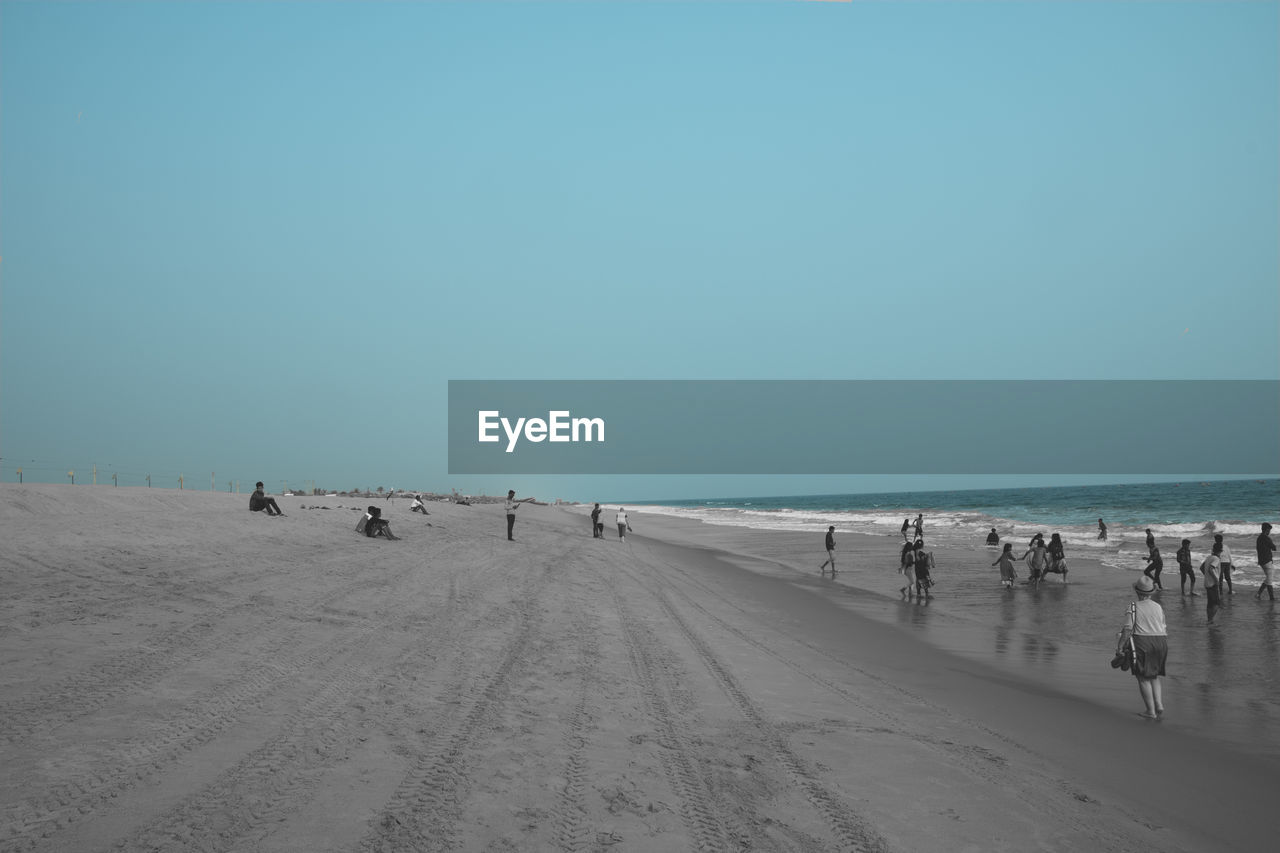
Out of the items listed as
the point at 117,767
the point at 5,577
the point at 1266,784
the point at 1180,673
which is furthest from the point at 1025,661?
the point at 5,577

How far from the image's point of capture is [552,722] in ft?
23.7

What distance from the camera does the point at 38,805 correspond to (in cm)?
468

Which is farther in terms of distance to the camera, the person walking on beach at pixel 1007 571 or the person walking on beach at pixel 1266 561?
the person walking on beach at pixel 1007 571

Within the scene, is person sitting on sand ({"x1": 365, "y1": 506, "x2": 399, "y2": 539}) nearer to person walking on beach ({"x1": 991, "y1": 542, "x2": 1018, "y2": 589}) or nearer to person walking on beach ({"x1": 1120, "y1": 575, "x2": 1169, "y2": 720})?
person walking on beach ({"x1": 991, "y1": 542, "x2": 1018, "y2": 589})

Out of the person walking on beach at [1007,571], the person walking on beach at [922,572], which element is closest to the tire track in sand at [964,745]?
the person walking on beach at [922,572]

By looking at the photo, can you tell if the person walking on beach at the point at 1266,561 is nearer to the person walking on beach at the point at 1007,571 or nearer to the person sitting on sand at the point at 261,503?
the person walking on beach at the point at 1007,571

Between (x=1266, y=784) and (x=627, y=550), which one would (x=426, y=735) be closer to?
(x=1266, y=784)

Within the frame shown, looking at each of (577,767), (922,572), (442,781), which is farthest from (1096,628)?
(442,781)

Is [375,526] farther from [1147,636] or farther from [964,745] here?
[1147,636]

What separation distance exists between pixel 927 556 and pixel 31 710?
711 inches

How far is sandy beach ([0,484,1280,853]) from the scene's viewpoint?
509cm

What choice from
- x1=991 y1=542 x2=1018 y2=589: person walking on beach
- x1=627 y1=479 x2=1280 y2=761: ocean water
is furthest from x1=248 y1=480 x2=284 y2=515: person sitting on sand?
x1=991 y1=542 x2=1018 y2=589: person walking on beach

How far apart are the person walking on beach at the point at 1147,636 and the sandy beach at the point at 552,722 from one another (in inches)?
23.2

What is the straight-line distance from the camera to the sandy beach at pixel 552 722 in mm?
5090
